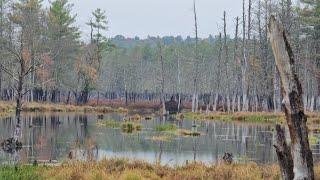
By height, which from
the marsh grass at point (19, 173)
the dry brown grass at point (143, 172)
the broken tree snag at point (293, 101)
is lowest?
the dry brown grass at point (143, 172)

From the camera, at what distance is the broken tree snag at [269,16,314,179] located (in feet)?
32.6

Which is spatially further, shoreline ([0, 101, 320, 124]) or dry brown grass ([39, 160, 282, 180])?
shoreline ([0, 101, 320, 124])

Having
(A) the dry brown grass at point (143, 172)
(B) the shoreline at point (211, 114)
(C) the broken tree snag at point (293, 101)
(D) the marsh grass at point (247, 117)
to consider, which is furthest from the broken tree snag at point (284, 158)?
(D) the marsh grass at point (247, 117)

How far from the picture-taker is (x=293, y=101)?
9922 mm

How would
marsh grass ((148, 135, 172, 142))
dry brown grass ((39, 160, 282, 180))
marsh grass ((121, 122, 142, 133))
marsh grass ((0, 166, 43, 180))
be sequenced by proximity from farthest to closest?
1. marsh grass ((121, 122, 142, 133))
2. marsh grass ((148, 135, 172, 142))
3. dry brown grass ((39, 160, 282, 180))
4. marsh grass ((0, 166, 43, 180))

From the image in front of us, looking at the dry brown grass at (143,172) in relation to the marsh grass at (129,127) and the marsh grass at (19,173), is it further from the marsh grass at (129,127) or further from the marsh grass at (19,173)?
the marsh grass at (129,127)

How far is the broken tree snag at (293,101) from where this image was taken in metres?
9.95

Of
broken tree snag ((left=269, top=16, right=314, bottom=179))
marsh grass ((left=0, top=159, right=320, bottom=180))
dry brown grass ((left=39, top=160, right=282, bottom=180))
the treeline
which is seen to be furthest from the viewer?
the treeline

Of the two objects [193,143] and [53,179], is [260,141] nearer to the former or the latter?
[193,143]

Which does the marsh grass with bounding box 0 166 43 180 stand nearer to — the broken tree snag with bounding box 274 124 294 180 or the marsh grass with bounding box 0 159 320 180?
the marsh grass with bounding box 0 159 320 180

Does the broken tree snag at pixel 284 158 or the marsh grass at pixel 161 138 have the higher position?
the broken tree snag at pixel 284 158

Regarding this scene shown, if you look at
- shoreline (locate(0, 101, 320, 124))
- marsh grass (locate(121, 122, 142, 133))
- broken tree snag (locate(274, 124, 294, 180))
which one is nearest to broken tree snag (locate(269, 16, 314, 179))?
broken tree snag (locate(274, 124, 294, 180))

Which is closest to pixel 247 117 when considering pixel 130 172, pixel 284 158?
pixel 130 172

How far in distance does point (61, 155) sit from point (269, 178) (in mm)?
10305
